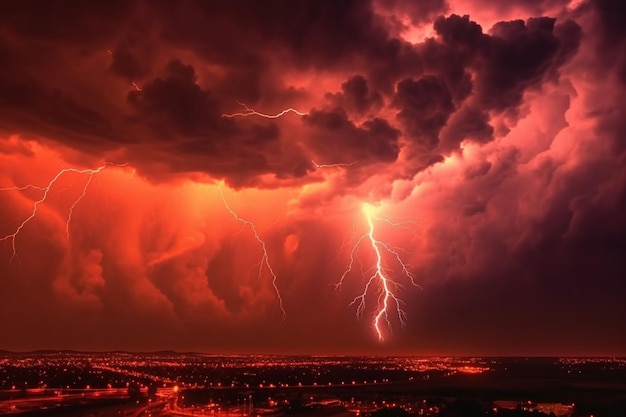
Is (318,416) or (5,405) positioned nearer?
(318,416)

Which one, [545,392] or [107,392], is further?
[545,392]

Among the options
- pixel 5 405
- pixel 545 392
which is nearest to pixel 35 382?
pixel 5 405

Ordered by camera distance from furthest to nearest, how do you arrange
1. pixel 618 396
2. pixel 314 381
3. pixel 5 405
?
1. pixel 314 381
2. pixel 618 396
3. pixel 5 405

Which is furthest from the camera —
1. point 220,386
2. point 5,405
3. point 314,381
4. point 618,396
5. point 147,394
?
point 314,381

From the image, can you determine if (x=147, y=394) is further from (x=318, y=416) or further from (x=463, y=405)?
(x=463, y=405)

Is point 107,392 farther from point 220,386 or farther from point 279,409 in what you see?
point 279,409

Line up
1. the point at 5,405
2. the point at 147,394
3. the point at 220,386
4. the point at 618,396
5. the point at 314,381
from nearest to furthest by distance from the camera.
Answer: the point at 5,405
the point at 147,394
the point at 618,396
the point at 220,386
the point at 314,381

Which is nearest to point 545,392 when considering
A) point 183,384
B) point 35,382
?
point 183,384

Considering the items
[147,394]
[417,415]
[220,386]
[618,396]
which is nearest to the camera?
[417,415]
